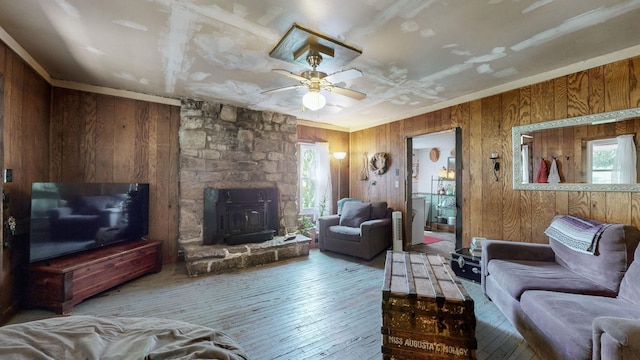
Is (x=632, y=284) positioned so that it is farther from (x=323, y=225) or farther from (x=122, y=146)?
(x=122, y=146)

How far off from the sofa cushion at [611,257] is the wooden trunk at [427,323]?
1278 millimetres

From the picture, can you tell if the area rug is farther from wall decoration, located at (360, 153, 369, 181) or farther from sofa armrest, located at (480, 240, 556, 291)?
sofa armrest, located at (480, 240, 556, 291)

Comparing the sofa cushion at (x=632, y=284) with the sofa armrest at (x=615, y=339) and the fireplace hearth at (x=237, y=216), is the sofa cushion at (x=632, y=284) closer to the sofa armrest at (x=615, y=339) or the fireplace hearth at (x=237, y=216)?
the sofa armrest at (x=615, y=339)

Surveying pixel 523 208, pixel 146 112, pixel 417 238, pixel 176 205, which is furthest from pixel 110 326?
pixel 417 238

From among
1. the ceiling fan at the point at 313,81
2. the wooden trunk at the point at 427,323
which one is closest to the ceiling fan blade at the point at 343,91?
the ceiling fan at the point at 313,81

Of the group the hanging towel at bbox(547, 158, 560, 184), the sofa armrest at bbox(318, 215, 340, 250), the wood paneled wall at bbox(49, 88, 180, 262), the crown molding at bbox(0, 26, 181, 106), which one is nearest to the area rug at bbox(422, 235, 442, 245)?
the sofa armrest at bbox(318, 215, 340, 250)

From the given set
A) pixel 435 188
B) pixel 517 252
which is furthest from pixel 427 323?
pixel 435 188

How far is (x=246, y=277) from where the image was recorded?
3318 millimetres

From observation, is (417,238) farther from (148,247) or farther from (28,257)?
(28,257)

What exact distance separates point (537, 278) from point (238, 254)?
11.2 feet

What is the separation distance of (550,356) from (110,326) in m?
2.56

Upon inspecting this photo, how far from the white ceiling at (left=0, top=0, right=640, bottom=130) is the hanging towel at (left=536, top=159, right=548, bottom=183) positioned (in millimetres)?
989

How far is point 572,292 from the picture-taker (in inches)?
75.0

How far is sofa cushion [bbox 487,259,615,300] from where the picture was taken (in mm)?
1933
